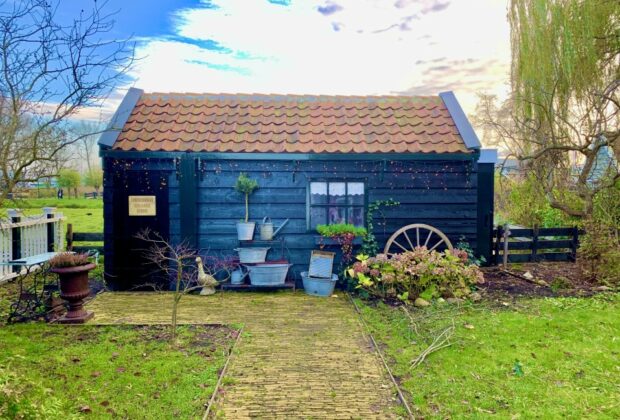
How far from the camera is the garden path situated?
3.39 m

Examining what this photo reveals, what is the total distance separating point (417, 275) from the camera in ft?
21.2

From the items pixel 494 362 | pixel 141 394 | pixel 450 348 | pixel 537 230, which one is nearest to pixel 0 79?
pixel 141 394

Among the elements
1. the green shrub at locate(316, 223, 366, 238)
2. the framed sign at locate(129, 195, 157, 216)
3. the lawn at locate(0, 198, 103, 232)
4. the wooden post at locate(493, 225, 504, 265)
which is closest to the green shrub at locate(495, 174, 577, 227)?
the wooden post at locate(493, 225, 504, 265)

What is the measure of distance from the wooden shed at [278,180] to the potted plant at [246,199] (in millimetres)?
171

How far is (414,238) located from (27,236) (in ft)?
25.9

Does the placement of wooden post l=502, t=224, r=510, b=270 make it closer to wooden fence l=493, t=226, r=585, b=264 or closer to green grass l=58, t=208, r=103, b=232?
wooden fence l=493, t=226, r=585, b=264

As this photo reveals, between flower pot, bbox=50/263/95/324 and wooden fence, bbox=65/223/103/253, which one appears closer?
flower pot, bbox=50/263/95/324

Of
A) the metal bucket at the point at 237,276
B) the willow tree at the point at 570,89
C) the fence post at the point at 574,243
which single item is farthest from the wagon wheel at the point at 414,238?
the fence post at the point at 574,243

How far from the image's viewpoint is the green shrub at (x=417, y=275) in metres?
6.45

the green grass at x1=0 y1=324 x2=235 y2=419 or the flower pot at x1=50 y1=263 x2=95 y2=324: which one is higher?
the flower pot at x1=50 y1=263 x2=95 y2=324

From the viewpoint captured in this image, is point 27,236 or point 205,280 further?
point 27,236

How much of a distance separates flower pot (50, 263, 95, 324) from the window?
147 inches

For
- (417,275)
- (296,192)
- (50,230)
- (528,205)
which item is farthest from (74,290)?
(528,205)

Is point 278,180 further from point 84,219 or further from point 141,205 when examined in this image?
point 84,219
